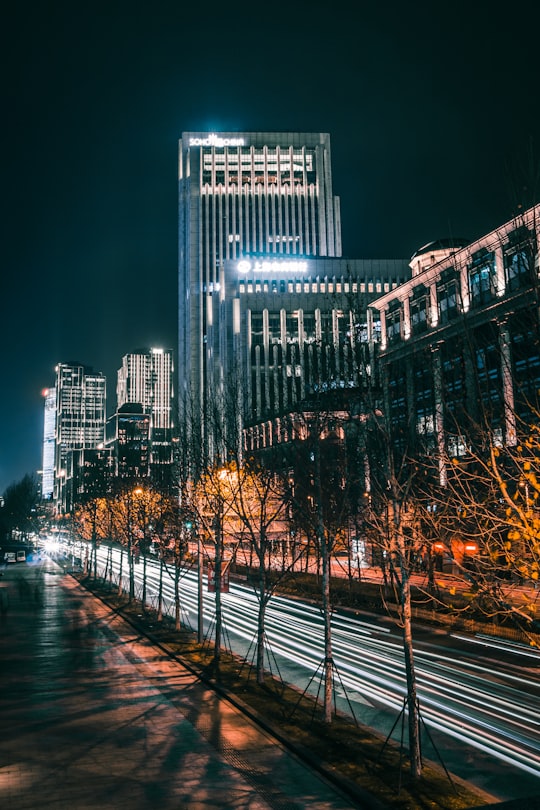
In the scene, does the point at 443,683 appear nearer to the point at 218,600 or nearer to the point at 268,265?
the point at 218,600

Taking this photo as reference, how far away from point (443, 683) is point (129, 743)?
370 inches

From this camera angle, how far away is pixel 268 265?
525 ft

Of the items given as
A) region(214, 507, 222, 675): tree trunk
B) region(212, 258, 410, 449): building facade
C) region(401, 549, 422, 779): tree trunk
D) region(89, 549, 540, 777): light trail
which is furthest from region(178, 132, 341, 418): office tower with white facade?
region(401, 549, 422, 779): tree trunk

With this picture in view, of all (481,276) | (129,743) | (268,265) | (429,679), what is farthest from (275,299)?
(129,743)

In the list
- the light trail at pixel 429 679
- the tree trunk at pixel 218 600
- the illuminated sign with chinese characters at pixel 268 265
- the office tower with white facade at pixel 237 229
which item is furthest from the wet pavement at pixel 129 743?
the office tower with white facade at pixel 237 229

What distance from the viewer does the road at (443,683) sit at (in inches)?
527

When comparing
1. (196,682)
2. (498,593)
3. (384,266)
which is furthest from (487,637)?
(384,266)

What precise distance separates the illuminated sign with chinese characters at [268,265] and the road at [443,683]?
132 m

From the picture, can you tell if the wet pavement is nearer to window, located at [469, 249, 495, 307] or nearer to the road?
the road

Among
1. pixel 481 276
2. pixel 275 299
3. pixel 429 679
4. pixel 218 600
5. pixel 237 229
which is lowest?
pixel 429 679

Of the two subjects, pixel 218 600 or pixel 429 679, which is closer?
pixel 429 679

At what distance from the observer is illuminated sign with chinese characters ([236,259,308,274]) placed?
15950 centimetres

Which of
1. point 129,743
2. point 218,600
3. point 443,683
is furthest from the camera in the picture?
point 218,600

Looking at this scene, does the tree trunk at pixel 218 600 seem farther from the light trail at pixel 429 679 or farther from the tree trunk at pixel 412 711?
the tree trunk at pixel 412 711
